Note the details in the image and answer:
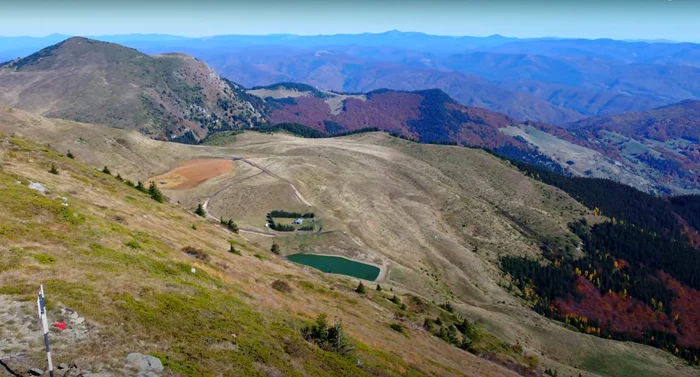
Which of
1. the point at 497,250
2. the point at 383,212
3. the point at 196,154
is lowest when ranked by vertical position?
the point at 497,250

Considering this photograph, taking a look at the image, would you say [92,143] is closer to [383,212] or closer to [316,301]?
[383,212]

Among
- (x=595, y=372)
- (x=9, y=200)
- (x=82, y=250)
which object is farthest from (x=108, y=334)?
(x=595, y=372)

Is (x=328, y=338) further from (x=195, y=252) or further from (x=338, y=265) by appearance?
(x=338, y=265)

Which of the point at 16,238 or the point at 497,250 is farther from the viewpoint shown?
the point at 497,250

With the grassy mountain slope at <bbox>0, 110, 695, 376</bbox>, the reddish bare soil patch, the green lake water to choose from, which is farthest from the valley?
the reddish bare soil patch

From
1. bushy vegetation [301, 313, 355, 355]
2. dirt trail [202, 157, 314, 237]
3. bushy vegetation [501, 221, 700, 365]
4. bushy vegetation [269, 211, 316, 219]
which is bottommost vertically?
bushy vegetation [501, 221, 700, 365]

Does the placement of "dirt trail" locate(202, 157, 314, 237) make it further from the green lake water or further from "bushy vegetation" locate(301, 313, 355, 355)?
"bushy vegetation" locate(301, 313, 355, 355)

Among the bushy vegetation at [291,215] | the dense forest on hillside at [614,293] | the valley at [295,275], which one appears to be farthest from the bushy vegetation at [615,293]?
the bushy vegetation at [291,215]
